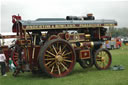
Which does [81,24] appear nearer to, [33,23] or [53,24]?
[53,24]

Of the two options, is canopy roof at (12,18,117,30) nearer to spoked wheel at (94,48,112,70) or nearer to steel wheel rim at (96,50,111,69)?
spoked wheel at (94,48,112,70)

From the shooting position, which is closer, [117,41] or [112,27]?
[112,27]

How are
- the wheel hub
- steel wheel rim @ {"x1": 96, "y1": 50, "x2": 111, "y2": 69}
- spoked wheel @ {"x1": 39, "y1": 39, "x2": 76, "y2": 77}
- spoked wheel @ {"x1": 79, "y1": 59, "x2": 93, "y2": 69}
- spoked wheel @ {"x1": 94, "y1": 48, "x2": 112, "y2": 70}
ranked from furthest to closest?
steel wheel rim @ {"x1": 96, "y1": 50, "x2": 111, "y2": 69}
spoked wheel @ {"x1": 94, "y1": 48, "x2": 112, "y2": 70}
spoked wheel @ {"x1": 79, "y1": 59, "x2": 93, "y2": 69}
the wheel hub
spoked wheel @ {"x1": 39, "y1": 39, "x2": 76, "y2": 77}

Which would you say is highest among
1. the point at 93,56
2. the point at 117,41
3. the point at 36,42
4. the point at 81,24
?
the point at 81,24

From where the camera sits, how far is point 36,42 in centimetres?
1009

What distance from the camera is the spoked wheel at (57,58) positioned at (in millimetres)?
9109

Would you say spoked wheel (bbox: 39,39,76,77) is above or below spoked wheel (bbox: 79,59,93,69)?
above

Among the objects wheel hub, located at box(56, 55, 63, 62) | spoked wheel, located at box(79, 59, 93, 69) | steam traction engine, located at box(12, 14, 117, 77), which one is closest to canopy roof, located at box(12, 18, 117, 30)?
steam traction engine, located at box(12, 14, 117, 77)

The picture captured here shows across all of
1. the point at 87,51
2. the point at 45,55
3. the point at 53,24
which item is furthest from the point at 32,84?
the point at 87,51

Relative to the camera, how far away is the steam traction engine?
934 cm

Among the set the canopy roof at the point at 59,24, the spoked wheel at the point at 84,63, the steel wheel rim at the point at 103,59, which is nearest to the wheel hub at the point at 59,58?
the canopy roof at the point at 59,24

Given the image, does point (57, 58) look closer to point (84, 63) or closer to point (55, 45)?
point (55, 45)

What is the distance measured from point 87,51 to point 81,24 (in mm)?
1295

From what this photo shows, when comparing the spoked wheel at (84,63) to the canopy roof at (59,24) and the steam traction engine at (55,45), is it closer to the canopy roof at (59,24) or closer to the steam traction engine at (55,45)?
the steam traction engine at (55,45)
